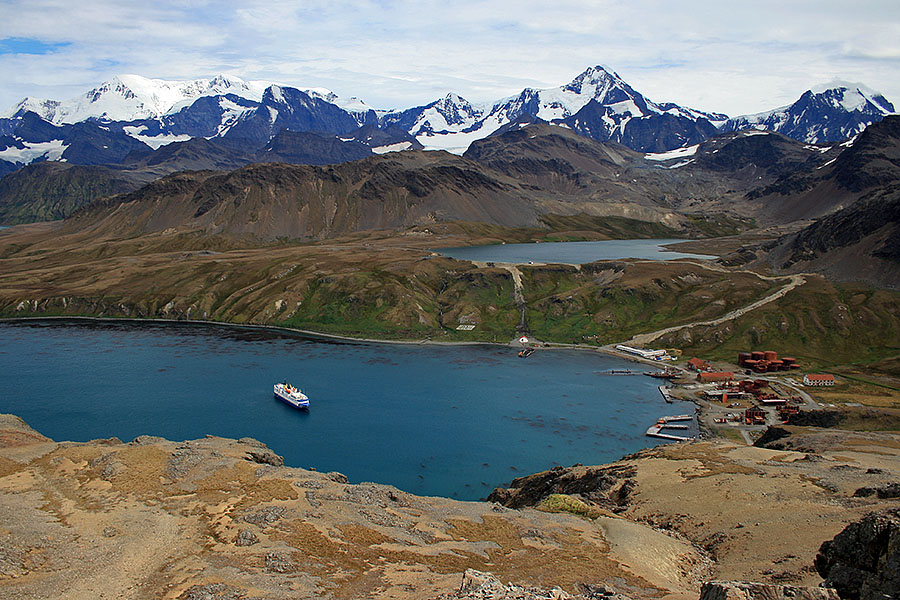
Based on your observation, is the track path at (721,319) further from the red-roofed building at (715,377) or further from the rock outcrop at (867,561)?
the rock outcrop at (867,561)

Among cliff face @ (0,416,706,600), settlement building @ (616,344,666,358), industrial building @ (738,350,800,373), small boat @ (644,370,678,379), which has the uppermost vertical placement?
cliff face @ (0,416,706,600)

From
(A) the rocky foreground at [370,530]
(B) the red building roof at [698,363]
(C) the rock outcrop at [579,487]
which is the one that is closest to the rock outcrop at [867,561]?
(A) the rocky foreground at [370,530]

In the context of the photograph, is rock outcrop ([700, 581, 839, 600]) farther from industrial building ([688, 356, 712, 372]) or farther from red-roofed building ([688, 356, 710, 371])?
red-roofed building ([688, 356, 710, 371])

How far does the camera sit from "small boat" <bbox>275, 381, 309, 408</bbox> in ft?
381

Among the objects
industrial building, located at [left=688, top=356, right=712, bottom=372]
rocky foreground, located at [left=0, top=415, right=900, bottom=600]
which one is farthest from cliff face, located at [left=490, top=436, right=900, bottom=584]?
industrial building, located at [left=688, top=356, right=712, bottom=372]

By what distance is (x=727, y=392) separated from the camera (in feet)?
397

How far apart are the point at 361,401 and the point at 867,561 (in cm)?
10463

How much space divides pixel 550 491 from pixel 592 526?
19680 mm

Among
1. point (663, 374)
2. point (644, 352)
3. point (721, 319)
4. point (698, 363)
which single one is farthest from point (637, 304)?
point (663, 374)

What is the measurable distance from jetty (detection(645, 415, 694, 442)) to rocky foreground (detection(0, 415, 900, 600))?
3791 centimetres

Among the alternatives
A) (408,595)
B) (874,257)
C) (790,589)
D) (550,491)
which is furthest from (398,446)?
(874,257)

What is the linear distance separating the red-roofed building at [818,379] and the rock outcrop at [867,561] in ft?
371

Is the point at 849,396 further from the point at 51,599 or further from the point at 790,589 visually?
the point at 51,599

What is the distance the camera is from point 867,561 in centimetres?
2397
